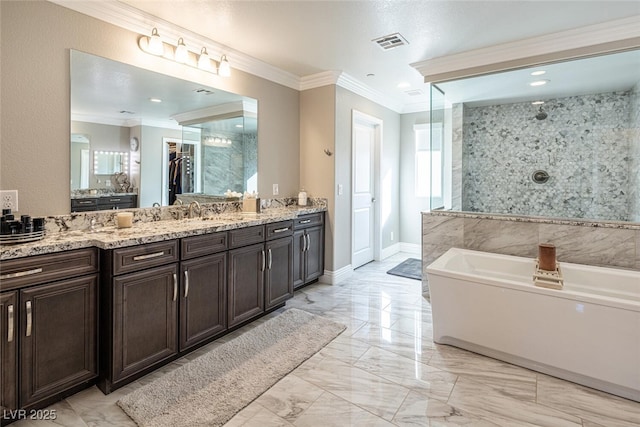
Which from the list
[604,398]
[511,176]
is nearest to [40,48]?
[604,398]

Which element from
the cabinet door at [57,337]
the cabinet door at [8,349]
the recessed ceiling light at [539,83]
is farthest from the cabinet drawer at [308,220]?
the recessed ceiling light at [539,83]

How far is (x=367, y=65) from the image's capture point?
148 inches

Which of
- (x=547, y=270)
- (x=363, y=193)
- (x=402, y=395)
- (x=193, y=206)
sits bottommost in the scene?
(x=402, y=395)

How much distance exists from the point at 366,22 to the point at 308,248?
2329 mm

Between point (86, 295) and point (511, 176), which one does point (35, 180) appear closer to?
point (86, 295)

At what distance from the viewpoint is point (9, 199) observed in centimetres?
204

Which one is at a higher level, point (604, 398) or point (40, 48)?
point (40, 48)

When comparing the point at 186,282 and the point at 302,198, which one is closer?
the point at 186,282

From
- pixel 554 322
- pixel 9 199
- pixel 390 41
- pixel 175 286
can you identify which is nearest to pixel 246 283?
pixel 175 286

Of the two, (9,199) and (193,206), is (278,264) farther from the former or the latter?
(9,199)

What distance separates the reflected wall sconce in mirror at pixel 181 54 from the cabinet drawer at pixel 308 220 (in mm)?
1625

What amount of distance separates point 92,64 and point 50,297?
1.64 meters

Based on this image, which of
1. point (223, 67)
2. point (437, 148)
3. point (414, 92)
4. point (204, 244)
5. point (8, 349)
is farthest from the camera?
point (414, 92)

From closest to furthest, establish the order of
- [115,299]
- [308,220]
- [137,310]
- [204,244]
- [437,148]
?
[115,299]
[137,310]
[204,244]
[308,220]
[437,148]
